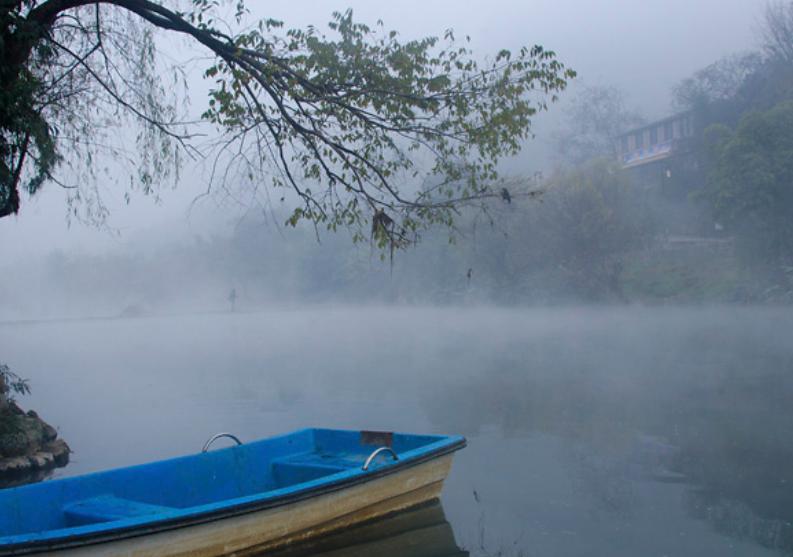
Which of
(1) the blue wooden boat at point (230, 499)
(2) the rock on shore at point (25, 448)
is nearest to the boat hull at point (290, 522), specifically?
(1) the blue wooden boat at point (230, 499)

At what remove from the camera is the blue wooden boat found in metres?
5.17

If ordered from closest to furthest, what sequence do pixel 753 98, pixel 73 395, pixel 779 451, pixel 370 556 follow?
pixel 370 556 < pixel 779 451 < pixel 73 395 < pixel 753 98

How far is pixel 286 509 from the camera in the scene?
6113 millimetres

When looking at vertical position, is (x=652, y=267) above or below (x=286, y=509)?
above

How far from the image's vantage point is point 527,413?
13.3m

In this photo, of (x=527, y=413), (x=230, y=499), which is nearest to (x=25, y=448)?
(x=230, y=499)

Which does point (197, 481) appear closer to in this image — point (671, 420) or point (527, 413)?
point (527, 413)

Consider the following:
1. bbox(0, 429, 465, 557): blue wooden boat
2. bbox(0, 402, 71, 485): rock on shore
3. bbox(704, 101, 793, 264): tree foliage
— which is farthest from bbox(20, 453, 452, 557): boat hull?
bbox(704, 101, 793, 264): tree foliage

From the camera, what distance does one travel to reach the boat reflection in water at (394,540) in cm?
654

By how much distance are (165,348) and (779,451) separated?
923 inches

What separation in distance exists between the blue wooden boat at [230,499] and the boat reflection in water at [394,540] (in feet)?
0.30

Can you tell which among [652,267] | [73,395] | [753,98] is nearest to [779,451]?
[73,395]

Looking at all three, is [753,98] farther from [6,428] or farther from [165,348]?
[6,428]

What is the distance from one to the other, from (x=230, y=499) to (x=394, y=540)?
1.46 meters
